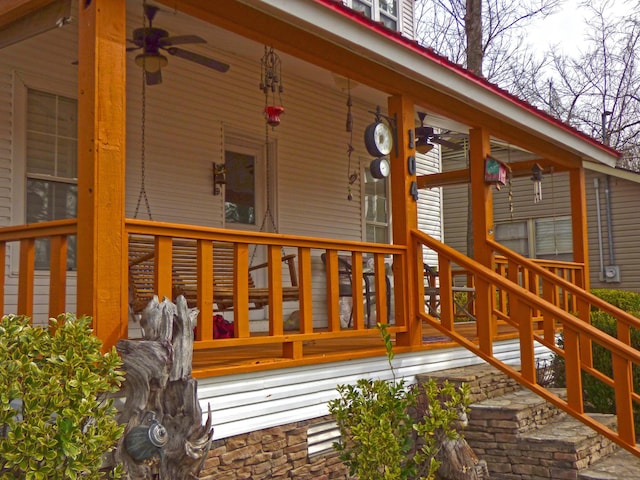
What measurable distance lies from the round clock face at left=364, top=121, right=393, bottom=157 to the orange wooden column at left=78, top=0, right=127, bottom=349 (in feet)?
8.14

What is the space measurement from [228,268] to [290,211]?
145cm

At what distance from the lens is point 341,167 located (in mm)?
8922

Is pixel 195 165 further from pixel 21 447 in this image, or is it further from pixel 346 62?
pixel 21 447

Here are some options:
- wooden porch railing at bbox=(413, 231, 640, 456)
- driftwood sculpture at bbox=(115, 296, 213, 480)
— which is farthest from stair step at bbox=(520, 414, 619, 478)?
driftwood sculpture at bbox=(115, 296, 213, 480)

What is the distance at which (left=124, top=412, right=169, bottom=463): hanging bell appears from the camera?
132 inches

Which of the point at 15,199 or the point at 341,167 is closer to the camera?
the point at 15,199

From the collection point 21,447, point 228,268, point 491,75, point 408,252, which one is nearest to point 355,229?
point 228,268

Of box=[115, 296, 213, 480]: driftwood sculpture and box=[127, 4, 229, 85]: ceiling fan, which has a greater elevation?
box=[127, 4, 229, 85]: ceiling fan

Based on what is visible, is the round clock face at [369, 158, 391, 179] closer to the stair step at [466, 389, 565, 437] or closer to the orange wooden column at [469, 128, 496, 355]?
the orange wooden column at [469, 128, 496, 355]

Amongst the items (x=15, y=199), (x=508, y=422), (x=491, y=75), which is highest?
(x=491, y=75)

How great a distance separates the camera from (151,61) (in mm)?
5637

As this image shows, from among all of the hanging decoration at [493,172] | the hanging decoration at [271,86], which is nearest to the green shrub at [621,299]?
the hanging decoration at [493,172]

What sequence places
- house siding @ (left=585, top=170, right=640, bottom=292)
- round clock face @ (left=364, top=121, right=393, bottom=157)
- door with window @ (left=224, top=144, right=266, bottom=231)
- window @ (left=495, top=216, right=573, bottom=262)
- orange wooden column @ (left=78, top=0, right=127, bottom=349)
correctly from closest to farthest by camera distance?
orange wooden column @ (left=78, top=0, right=127, bottom=349) → round clock face @ (left=364, top=121, right=393, bottom=157) → door with window @ (left=224, top=144, right=266, bottom=231) → house siding @ (left=585, top=170, right=640, bottom=292) → window @ (left=495, top=216, right=573, bottom=262)

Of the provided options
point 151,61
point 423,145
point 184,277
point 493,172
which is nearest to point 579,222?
Result: point 423,145
